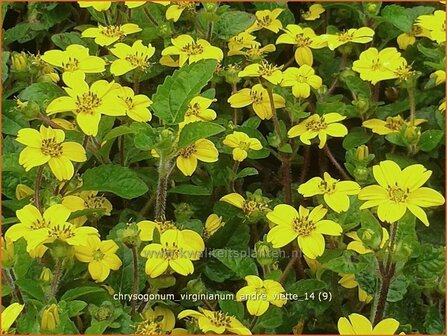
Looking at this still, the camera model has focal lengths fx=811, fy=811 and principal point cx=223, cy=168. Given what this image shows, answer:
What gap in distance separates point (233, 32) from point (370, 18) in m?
0.31

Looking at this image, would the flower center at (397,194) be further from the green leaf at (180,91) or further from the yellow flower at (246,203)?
the green leaf at (180,91)

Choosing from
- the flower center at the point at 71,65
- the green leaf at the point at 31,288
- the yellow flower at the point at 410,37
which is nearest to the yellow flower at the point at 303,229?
the green leaf at the point at 31,288

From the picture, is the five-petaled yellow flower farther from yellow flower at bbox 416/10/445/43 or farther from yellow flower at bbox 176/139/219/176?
yellow flower at bbox 176/139/219/176

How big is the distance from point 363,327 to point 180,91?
463 mm

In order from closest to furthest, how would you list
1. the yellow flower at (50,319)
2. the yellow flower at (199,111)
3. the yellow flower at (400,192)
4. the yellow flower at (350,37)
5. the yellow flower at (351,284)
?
the yellow flower at (50,319)
the yellow flower at (400,192)
the yellow flower at (351,284)
the yellow flower at (199,111)
the yellow flower at (350,37)

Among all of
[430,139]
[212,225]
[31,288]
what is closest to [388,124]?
[430,139]

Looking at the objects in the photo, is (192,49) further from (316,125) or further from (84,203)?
(84,203)

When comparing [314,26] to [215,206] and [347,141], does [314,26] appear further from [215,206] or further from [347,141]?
[215,206]

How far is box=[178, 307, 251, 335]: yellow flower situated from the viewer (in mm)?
1134

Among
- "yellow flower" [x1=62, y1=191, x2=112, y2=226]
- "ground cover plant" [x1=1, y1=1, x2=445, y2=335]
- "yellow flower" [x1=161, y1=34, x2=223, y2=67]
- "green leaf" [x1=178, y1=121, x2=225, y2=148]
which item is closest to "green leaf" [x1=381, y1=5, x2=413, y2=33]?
"ground cover plant" [x1=1, y1=1, x2=445, y2=335]

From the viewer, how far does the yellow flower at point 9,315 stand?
107 cm

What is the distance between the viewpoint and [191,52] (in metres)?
1.49

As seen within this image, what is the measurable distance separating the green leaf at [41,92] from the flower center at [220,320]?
48 cm

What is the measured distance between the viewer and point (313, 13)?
1.74 meters
